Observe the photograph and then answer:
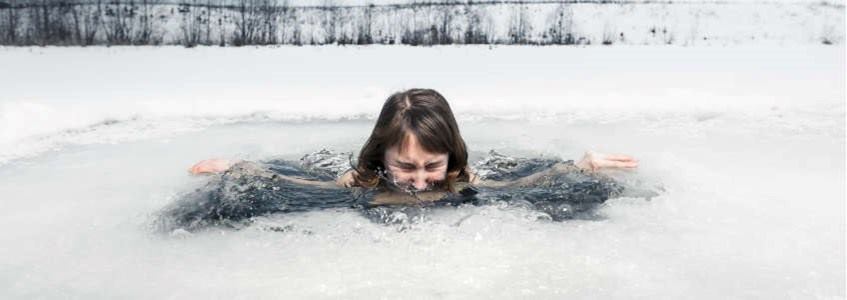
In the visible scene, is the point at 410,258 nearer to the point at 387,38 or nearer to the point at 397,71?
the point at 397,71

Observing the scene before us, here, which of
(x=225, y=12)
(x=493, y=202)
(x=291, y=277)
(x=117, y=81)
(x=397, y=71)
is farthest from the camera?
(x=225, y=12)

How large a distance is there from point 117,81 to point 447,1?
367cm

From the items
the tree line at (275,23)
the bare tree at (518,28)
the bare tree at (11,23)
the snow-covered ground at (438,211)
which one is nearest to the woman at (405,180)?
the snow-covered ground at (438,211)

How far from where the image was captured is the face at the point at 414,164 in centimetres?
294

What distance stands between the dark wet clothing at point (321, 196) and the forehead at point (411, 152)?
17cm

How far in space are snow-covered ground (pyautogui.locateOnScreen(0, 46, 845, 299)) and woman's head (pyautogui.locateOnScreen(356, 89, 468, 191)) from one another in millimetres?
201

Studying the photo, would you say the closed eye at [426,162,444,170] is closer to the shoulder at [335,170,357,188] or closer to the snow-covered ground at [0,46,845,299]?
the snow-covered ground at [0,46,845,299]

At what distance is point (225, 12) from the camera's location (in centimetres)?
845

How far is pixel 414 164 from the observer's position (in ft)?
9.71

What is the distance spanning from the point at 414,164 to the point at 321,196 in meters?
0.43

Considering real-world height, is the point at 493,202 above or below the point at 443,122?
below

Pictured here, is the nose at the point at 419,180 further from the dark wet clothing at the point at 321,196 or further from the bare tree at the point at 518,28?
the bare tree at the point at 518,28

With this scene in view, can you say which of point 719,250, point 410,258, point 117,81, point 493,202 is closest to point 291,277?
point 410,258

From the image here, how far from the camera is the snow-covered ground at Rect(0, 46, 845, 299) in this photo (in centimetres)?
226
